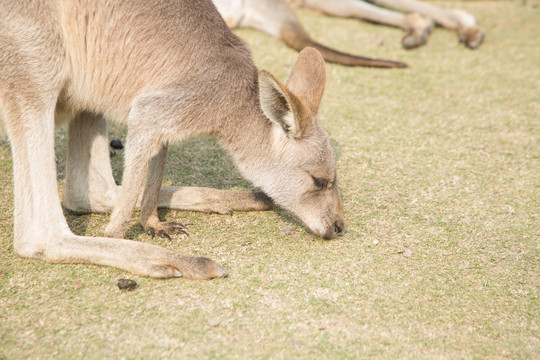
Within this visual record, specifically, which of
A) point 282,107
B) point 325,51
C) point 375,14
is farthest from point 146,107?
point 375,14

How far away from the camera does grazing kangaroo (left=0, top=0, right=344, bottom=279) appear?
271cm

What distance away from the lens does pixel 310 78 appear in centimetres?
314

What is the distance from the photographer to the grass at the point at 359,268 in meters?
2.33

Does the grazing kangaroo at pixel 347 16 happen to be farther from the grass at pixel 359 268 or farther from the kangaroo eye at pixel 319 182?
the kangaroo eye at pixel 319 182

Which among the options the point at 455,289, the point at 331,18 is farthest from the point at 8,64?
the point at 331,18

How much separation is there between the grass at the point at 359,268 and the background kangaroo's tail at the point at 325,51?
0.36m

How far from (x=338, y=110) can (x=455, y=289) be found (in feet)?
7.15

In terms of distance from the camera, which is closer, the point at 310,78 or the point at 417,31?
the point at 310,78

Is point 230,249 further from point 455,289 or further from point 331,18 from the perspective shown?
point 331,18

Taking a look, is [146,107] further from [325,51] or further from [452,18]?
[452,18]

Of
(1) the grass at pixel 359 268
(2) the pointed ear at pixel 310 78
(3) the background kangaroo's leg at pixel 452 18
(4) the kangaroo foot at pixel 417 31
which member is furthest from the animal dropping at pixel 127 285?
(3) the background kangaroo's leg at pixel 452 18

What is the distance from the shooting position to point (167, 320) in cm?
240

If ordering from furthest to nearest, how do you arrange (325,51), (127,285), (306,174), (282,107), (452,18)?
(452,18) < (325,51) < (306,174) < (282,107) < (127,285)

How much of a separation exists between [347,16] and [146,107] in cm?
420
